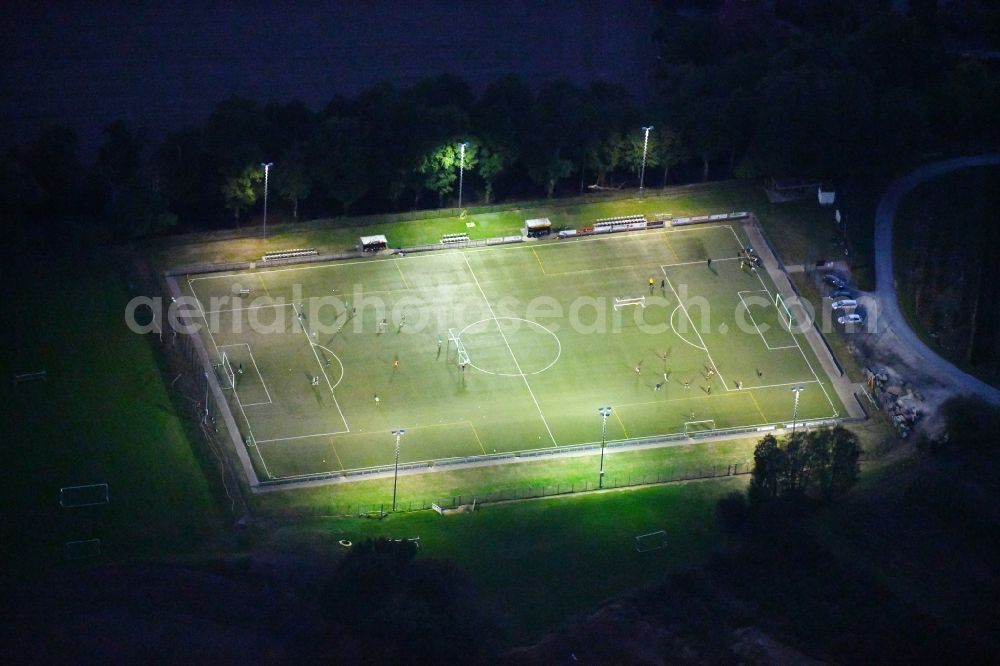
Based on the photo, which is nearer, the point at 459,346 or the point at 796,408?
the point at 796,408

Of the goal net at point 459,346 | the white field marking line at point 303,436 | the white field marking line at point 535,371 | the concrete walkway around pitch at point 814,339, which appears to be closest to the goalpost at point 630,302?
the white field marking line at point 535,371

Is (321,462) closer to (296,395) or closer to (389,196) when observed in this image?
(296,395)

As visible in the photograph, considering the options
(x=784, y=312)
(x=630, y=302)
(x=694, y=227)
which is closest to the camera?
(x=784, y=312)

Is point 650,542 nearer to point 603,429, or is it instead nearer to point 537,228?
point 603,429

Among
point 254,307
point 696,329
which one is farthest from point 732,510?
point 254,307

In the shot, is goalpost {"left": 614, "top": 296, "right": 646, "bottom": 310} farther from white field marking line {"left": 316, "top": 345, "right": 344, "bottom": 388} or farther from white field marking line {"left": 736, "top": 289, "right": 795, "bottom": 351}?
white field marking line {"left": 316, "top": 345, "right": 344, "bottom": 388}

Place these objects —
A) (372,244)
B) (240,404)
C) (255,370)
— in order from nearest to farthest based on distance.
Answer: (240,404)
(255,370)
(372,244)

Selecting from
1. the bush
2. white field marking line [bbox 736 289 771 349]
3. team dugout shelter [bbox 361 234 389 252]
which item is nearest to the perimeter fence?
the bush

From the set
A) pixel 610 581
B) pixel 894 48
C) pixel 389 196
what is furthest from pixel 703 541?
pixel 894 48

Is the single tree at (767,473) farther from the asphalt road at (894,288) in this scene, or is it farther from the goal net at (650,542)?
the asphalt road at (894,288)
